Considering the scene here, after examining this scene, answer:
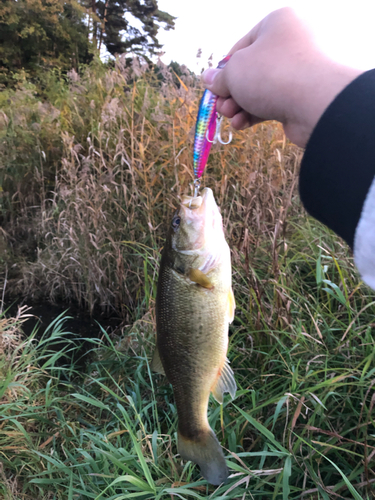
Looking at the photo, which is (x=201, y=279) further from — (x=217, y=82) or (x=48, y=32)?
(x=48, y=32)

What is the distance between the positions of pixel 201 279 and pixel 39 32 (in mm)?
20126

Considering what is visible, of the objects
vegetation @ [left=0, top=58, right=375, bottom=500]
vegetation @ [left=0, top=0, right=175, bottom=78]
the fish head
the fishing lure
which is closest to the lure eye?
the fish head

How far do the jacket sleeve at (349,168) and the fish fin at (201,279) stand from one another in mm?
513

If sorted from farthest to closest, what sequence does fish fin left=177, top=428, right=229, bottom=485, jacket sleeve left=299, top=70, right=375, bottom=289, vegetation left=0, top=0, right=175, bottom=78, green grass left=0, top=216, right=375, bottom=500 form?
vegetation left=0, top=0, right=175, bottom=78 < green grass left=0, top=216, right=375, bottom=500 < fish fin left=177, top=428, right=229, bottom=485 < jacket sleeve left=299, top=70, right=375, bottom=289

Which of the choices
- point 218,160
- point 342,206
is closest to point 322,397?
point 342,206

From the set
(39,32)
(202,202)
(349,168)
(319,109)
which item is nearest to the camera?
(349,168)

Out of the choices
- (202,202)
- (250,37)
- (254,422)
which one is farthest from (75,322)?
(250,37)

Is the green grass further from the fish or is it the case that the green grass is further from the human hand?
the human hand

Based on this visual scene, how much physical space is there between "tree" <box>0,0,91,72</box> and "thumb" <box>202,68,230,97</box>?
55.1 feet

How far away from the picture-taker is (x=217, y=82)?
127cm

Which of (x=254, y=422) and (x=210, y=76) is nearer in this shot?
(x=210, y=76)

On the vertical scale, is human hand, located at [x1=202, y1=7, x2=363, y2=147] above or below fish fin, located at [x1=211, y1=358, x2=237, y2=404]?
above

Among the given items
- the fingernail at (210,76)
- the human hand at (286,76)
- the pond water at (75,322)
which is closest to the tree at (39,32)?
Answer: the pond water at (75,322)

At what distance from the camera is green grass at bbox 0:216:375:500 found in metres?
1.46
